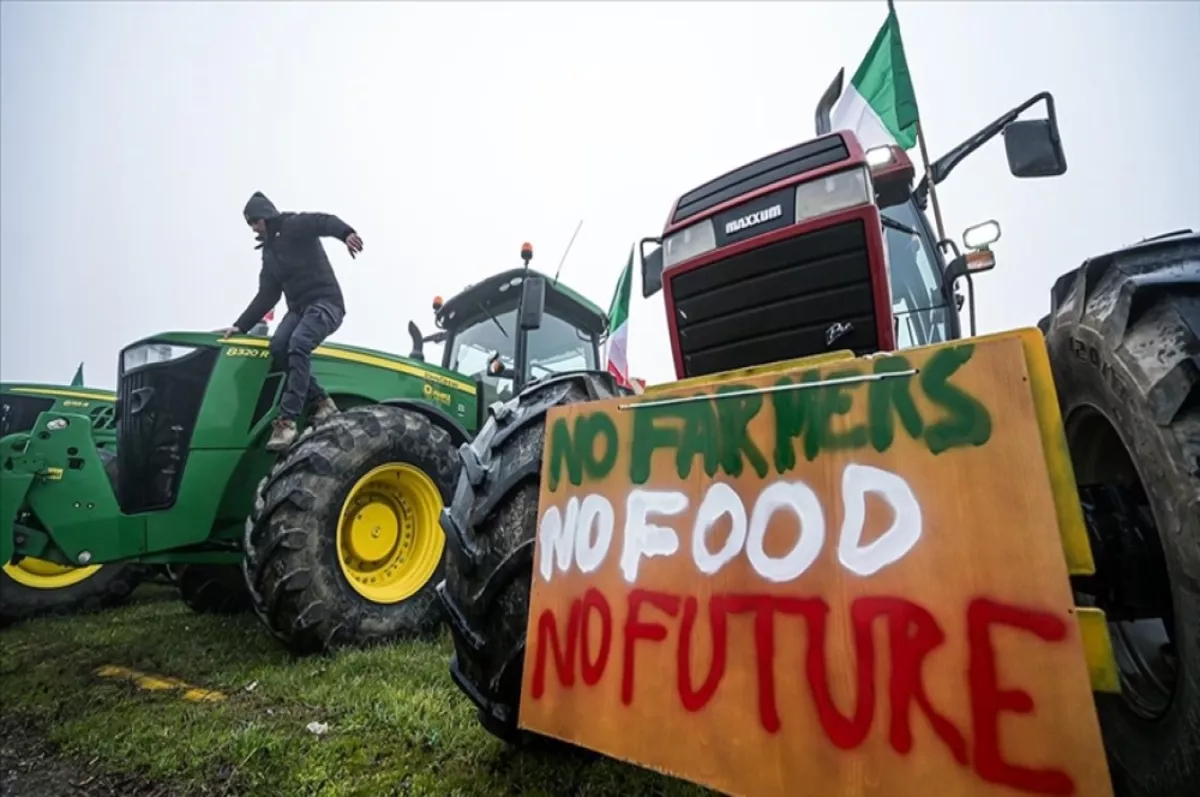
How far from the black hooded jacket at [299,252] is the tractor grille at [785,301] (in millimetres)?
2771

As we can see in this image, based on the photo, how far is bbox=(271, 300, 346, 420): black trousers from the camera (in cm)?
373

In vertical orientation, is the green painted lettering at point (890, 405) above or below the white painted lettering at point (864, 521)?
above

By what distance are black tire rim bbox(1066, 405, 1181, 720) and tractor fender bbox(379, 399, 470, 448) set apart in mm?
3256

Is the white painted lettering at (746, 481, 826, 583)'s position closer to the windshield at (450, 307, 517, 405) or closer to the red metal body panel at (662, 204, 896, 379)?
the red metal body panel at (662, 204, 896, 379)

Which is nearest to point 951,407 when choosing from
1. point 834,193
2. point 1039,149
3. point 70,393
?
point 834,193

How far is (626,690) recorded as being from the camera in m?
1.15

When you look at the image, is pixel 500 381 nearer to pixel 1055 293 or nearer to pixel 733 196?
pixel 733 196

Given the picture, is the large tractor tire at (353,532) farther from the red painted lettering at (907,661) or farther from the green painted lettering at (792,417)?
the red painted lettering at (907,661)

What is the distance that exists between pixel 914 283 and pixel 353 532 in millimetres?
3134

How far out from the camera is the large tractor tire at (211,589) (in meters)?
4.84

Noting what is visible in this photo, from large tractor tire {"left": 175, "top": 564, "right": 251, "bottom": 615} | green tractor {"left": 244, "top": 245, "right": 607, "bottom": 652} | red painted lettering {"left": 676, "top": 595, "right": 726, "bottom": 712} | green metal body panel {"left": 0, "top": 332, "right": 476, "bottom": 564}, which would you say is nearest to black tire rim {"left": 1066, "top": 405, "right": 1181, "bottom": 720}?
red painted lettering {"left": 676, "top": 595, "right": 726, "bottom": 712}

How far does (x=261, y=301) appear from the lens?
4.30 meters

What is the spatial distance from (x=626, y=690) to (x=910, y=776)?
1.53 ft

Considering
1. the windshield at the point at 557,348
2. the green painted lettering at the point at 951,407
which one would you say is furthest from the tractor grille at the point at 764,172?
the windshield at the point at 557,348
